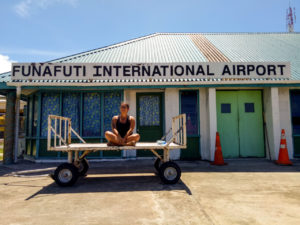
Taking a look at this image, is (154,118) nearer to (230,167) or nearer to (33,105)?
(230,167)

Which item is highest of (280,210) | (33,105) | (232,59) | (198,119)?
(232,59)

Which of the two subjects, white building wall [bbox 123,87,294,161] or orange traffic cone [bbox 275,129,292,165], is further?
white building wall [bbox 123,87,294,161]

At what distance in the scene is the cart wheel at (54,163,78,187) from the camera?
4910 mm

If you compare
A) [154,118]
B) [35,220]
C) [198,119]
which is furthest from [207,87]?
[35,220]

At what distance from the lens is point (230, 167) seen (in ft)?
23.3

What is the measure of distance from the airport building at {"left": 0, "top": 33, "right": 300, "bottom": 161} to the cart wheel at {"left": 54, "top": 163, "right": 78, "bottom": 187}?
3.55 m

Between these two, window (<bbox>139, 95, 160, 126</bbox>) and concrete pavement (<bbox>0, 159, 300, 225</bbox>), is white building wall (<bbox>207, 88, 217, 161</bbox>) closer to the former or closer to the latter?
concrete pavement (<bbox>0, 159, 300, 225</bbox>)

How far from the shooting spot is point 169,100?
8.77m

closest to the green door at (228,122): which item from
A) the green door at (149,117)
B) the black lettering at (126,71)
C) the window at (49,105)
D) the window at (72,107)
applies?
the green door at (149,117)

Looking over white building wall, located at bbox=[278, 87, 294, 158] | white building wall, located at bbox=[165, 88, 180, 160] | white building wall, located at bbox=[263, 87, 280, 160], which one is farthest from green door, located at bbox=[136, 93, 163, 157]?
white building wall, located at bbox=[278, 87, 294, 158]

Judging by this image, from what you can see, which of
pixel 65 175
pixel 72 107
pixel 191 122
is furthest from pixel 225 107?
pixel 65 175

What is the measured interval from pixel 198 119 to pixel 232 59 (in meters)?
3.79

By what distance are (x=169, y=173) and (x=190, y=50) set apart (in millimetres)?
8245

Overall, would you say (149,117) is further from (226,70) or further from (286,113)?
(286,113)
